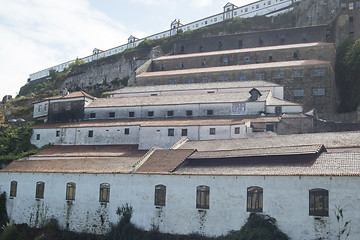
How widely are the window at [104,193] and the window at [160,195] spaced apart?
4.49 metres

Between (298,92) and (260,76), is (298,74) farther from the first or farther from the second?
(260,76)

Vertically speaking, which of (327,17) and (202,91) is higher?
(327,17)

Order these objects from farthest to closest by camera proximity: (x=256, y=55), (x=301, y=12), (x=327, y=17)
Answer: (x=301, y=12) < (x=327, y=17) < (x=256, y=55)

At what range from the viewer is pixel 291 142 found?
1350 inches

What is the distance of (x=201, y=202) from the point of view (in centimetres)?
2906

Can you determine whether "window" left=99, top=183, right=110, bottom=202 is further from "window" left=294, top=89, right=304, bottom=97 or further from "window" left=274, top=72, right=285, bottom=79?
"window" left=274, top=72, right=285, bottom=79

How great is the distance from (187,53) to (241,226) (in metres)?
58.8

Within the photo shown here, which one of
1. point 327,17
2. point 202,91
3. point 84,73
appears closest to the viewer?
point 202,91

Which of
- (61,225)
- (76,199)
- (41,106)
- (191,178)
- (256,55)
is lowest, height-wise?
(61,225)

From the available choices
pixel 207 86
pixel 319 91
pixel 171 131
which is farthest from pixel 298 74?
pixel 171 131

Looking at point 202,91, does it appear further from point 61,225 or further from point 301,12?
point 301,12

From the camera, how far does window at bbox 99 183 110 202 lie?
3303cm

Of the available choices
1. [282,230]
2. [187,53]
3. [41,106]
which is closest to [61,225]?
[282,230]

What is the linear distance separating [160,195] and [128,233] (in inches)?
143
